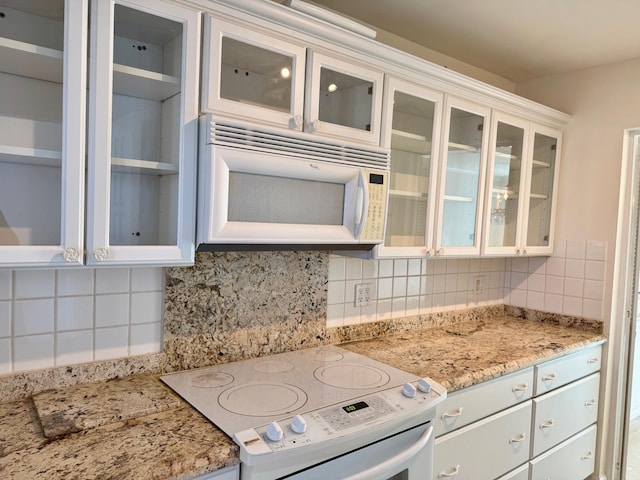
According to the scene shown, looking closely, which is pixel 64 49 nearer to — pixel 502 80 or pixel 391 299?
pixel 391 299

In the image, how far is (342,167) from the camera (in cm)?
161

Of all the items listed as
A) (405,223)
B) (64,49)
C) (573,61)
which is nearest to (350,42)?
(405,223)

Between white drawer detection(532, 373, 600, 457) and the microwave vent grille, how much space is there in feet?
4.60

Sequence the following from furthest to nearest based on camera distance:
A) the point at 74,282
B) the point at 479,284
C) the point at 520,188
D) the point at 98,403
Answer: the point at 479,284
the point at 520,188
the point at 74,282
the point at 98,403

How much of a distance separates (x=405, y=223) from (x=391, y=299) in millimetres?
512

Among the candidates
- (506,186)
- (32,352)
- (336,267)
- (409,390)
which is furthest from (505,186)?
(32,352)

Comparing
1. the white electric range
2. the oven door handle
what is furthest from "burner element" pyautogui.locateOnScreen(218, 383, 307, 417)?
the oven door handle

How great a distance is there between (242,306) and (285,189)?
55 centimetres

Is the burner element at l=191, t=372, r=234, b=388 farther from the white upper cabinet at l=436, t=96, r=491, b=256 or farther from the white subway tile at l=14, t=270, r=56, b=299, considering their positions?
the white upper cabinet at l=436, t=96, r=491, b=256

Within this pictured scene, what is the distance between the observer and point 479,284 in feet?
9.33

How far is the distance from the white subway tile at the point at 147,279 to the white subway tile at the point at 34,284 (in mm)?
241

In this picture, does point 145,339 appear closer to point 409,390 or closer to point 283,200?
point 283,200

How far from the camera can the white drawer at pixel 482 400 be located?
67.1 inches

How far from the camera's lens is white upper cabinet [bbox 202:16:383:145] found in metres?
1.38
